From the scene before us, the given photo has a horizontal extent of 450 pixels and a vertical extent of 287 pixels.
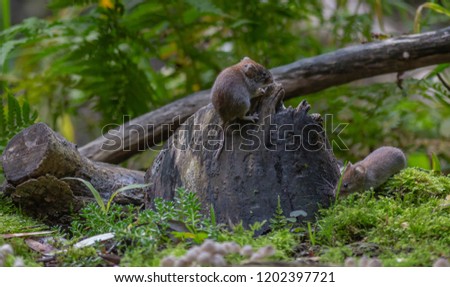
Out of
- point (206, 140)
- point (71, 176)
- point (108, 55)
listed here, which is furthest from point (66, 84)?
point (206, 140)

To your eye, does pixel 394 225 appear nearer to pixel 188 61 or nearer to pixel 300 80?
pixel 300 80

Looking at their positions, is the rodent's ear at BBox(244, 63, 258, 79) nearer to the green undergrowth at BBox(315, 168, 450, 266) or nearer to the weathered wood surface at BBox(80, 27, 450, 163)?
the green undergrowth at BBox(315, 168, 450, 266)

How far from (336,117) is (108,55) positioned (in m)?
2.96

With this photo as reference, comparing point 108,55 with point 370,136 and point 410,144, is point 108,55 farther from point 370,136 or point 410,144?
point 410,144

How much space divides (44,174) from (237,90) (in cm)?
160

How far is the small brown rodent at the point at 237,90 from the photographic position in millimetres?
4109

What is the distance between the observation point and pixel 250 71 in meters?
4.66

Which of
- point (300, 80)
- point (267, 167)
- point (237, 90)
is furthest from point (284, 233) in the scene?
point (300, 80)

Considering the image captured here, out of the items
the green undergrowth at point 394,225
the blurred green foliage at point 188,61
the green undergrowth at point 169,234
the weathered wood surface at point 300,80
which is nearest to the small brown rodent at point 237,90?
the green undergrowth at point 169,234

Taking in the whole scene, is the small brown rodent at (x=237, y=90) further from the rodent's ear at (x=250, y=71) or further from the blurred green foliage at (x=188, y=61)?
the blurred green foliage at (x=188, y=61)

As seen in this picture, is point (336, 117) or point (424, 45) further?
point (336, 117)

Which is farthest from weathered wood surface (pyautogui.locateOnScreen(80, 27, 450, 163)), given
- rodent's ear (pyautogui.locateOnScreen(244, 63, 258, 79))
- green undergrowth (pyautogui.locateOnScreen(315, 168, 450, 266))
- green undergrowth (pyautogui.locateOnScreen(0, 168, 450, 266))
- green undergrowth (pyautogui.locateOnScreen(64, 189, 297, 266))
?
green undergrowth (pyautogui.locateOnScreen(64, 189, 297, 266))
